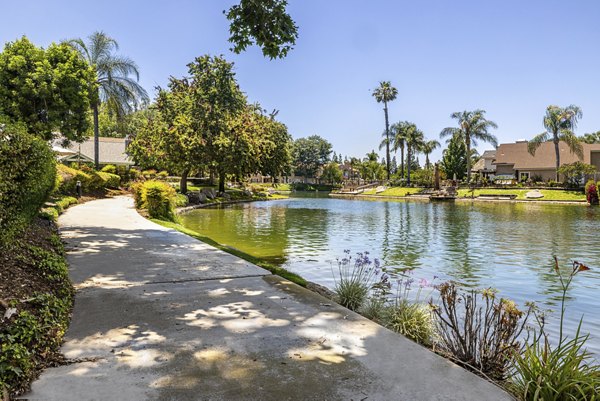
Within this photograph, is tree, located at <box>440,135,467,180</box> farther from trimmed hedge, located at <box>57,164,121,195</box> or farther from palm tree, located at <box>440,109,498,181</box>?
trimmed hedge, located at <box>57,164,121,195</box>

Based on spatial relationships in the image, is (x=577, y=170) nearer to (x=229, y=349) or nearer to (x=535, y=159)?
(x=535, y=159)

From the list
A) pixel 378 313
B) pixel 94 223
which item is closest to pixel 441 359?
pixel 378 313

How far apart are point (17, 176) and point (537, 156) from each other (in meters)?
74.7

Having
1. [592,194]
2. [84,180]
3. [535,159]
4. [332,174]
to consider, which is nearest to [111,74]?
[84,180]

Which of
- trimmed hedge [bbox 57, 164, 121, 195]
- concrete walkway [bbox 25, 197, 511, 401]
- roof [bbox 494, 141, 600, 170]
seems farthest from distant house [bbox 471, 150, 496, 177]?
concrete walkway [bbox 25, 197, 511, 401]

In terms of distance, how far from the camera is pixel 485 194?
5631 centimetres

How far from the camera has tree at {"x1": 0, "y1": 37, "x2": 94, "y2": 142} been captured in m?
21.6

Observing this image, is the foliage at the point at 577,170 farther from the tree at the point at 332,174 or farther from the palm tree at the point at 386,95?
the tree at the point at 332,174

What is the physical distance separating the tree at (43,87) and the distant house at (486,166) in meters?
71.1

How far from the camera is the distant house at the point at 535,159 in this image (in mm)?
63375

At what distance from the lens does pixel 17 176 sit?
748 cm

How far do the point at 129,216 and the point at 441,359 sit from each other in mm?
16517

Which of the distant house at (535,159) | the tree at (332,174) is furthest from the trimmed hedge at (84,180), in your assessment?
the tree at (332,174)

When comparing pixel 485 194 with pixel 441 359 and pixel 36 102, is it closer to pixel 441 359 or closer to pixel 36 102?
pixel 36 102
